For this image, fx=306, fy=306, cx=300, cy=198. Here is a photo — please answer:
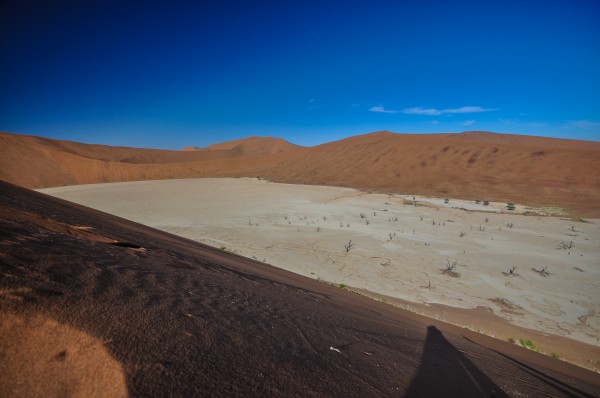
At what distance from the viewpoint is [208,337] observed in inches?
75.6

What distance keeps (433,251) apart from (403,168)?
95.7 feet

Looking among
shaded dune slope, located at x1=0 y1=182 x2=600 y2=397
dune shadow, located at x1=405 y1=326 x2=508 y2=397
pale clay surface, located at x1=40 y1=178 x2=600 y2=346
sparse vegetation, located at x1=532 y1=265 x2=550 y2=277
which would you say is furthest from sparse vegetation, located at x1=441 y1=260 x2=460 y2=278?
dune shadow, located at x1=405 y1=326 x2=508 y2=397

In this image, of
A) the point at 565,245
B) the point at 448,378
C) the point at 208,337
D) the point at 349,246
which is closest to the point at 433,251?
the point at 349,246

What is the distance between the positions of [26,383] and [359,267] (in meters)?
9.58

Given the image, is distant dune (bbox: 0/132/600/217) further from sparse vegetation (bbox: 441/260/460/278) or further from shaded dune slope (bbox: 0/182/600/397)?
shaded dune slope (bbox: 0/182/600/397)

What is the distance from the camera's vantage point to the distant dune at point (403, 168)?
27048mm

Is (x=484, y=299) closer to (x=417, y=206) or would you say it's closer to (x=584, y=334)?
(x=584, y=334)

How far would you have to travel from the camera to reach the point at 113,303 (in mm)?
1919

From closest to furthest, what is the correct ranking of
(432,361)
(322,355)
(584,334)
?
(322,355) → (432,361) → (584,334)

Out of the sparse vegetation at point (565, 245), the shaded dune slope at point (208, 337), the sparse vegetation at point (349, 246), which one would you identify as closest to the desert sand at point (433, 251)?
the sparse vegetation at point (565, 245)

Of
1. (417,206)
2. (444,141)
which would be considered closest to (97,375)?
(417,206)

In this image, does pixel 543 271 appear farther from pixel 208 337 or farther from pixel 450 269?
pixel 208 337

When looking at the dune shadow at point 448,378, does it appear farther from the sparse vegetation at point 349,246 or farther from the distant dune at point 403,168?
the distant dune at point 403,168

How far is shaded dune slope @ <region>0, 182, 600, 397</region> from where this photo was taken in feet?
4.80
